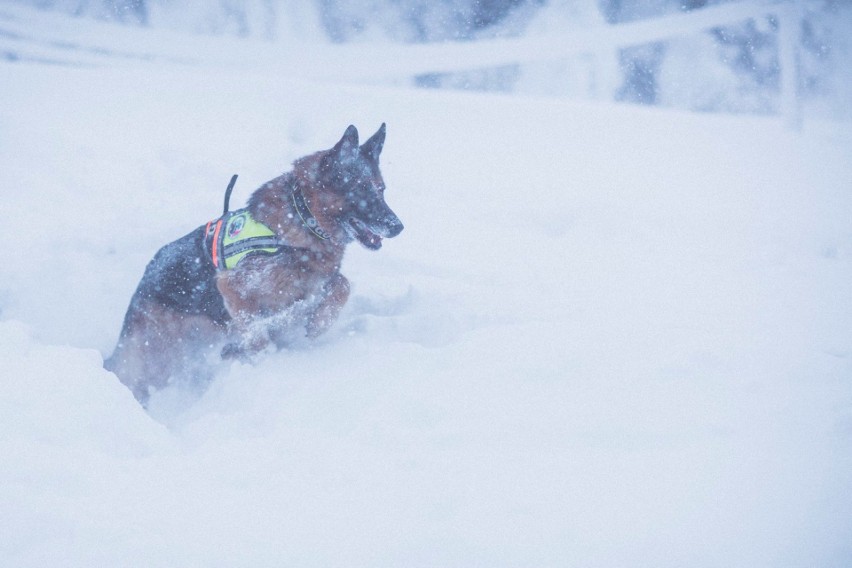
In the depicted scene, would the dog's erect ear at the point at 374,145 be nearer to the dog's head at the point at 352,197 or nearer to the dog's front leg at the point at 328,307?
the dog's head at the point at 352,197

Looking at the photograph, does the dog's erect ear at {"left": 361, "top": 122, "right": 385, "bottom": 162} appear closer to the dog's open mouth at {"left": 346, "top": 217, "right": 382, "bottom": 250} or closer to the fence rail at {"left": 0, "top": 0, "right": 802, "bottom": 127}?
the dog's open mouth at {"left": 346, "top": 217, "right": 382, "bottom": 250}

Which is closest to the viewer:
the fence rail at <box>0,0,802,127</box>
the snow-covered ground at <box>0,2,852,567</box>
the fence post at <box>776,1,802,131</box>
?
the snow-covered ground at <box>0,2,852,567</box>

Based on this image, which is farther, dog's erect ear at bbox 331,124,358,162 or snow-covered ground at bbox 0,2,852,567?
dog's erect ear at bbox 331,124,358,162

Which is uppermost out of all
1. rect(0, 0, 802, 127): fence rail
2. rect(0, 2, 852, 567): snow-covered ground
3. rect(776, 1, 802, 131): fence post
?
rect(0, 0, 802, 127): fence rail

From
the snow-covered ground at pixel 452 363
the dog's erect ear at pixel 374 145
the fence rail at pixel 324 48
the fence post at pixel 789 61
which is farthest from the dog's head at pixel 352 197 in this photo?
the fence post at pixel 789 61

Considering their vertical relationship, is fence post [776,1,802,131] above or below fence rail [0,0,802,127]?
below

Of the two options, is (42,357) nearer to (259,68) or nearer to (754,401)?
(754,401)

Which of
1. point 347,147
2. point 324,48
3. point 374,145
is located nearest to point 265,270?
point 347,147

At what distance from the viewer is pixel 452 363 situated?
307cm

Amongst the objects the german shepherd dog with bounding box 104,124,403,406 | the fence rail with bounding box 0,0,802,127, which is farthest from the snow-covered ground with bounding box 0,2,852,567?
the fence rail with bounding box 0,0,802,127

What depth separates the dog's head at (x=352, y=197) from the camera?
3469mm

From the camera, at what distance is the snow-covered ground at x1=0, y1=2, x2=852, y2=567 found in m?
1.83

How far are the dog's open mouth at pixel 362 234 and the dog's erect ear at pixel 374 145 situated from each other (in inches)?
19.6

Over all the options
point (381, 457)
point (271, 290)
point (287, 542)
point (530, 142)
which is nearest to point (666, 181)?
point (530, 142)
